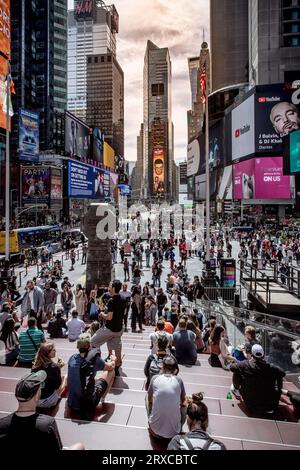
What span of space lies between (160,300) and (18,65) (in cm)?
10387

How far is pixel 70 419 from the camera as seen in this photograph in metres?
4.48

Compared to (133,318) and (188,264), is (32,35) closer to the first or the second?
(188,264)

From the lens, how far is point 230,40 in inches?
3831

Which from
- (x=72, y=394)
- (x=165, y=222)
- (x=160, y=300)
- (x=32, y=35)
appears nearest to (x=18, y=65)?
(x=32, y=35)

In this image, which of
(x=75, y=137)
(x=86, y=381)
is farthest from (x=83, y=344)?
(x=75, y=137)

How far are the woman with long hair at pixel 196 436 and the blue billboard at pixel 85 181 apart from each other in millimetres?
39547

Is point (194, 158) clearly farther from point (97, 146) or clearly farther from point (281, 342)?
point (281, 342)

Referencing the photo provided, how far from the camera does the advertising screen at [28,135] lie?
59.8 metres

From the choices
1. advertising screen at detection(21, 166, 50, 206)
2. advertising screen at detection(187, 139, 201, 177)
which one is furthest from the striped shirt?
advertising screen at detection(187, 139, 201, 177)

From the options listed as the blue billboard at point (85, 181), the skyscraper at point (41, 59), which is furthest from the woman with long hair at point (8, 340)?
the skyscraper at point (41, 59)

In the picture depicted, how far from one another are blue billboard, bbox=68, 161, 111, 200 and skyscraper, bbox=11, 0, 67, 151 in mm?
47409

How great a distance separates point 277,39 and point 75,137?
4356cm

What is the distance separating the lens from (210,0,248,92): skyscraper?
9525 centimetres

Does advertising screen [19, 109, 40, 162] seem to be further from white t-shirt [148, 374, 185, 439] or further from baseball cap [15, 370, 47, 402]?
baseball cap [15, 370, 47, 402]
